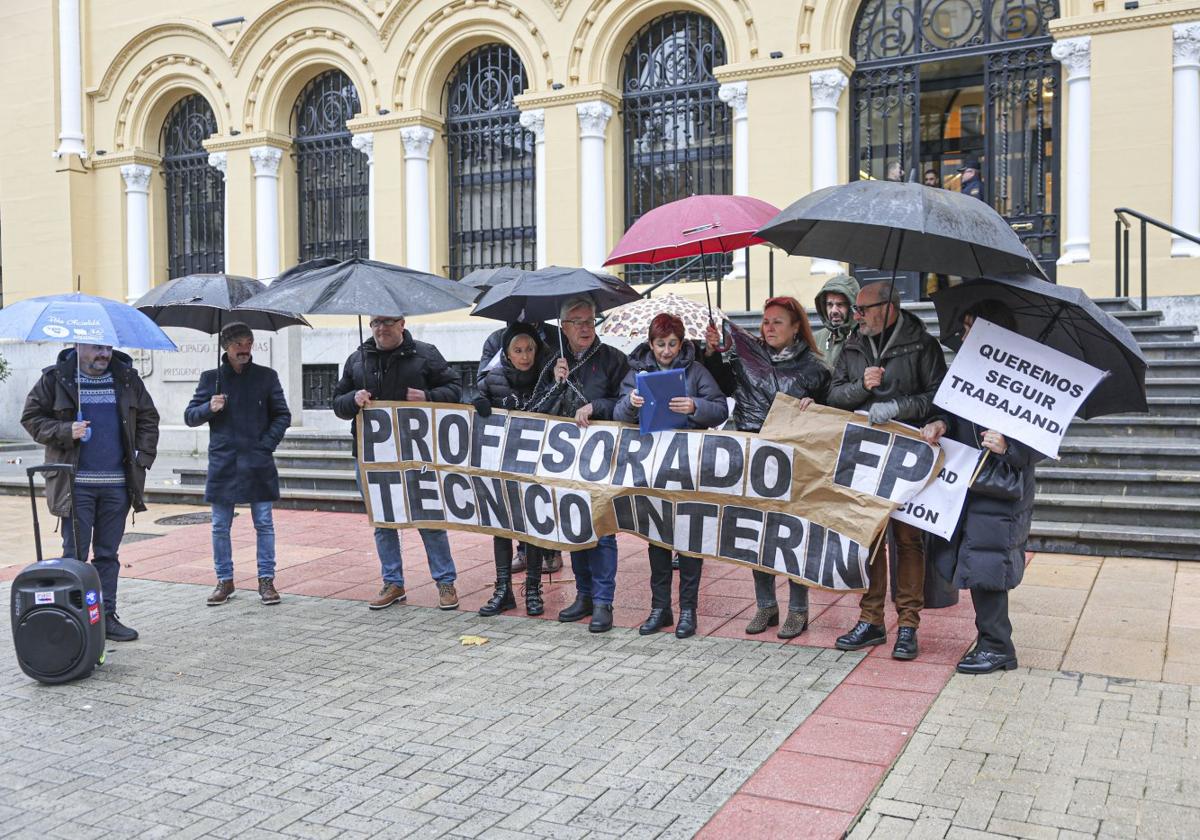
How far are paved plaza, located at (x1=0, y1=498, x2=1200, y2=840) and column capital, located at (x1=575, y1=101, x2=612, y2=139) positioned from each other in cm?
1035

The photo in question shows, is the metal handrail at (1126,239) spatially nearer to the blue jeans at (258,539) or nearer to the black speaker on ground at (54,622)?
the blue jeans at (258,539)

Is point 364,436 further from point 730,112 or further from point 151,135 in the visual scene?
point 151,135

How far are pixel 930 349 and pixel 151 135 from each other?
18459mm

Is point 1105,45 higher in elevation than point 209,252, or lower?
higher

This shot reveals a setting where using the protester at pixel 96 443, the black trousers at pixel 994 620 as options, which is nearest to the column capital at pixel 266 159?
the protester at pixel 96 443

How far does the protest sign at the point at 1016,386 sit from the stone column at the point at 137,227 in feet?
59.0

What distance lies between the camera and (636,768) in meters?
4.54

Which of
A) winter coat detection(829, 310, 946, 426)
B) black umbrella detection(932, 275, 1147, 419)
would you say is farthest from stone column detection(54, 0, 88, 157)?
black umbrella detection(932, 275, 1147, 419)

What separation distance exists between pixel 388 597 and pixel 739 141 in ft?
32.5

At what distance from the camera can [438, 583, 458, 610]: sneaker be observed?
7.44m

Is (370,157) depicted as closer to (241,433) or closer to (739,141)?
(739,141)

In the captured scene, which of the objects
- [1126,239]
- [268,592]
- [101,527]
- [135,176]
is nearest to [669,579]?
[268,592]

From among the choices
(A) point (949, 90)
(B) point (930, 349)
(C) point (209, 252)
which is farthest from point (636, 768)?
(C) point (209, 252)

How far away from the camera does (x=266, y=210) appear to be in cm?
1898
